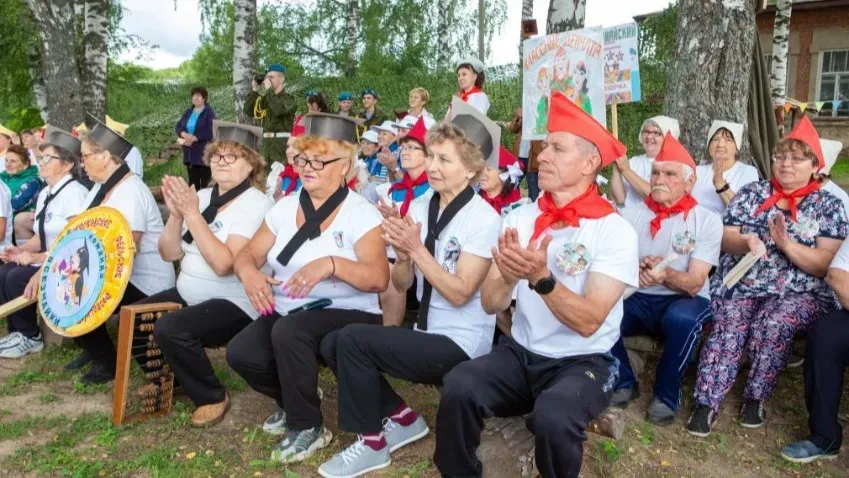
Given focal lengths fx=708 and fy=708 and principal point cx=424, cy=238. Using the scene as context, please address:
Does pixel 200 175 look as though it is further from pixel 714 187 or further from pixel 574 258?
pixel 574 258

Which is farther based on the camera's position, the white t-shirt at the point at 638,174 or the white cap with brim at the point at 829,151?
the white t-shirt at the point at 638,174

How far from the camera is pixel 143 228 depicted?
452 centimetres

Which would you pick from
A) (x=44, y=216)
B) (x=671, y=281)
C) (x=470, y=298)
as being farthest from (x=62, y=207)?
(x=671, y=281)

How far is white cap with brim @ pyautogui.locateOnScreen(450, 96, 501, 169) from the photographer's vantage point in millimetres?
3543

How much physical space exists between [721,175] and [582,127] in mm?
2548

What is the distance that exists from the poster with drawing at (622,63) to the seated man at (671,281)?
1.84 m

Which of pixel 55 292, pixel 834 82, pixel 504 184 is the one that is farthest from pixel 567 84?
pixel 834 82

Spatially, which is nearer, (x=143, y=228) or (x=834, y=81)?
(x=143, y=228)

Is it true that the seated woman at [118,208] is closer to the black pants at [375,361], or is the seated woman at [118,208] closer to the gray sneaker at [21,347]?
the gray sneaker at [21,347]

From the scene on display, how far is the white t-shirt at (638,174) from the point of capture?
532 centimetres

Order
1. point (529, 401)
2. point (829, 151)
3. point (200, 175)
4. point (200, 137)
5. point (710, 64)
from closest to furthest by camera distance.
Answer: point (529, 401)
point (829, 151)
point (710, 64)
point (200, 137)
point (200, 175)

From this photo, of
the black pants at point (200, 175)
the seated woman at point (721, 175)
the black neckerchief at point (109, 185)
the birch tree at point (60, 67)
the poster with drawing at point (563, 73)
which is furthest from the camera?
the birch tree at point (60, 67)

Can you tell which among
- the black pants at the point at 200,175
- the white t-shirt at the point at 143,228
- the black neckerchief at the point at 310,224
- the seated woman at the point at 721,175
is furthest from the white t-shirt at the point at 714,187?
the black pants at the point at 200,175

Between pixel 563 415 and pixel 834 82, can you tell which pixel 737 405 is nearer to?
pixel 563 415
